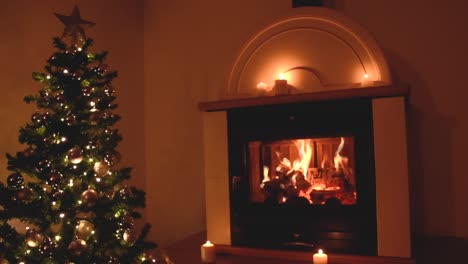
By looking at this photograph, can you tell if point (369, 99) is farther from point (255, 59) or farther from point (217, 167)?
point (217, 167)

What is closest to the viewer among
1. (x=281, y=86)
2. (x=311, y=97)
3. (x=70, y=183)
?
(x=70, y=183)

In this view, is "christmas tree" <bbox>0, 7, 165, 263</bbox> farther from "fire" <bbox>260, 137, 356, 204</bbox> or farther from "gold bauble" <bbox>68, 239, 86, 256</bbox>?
"fire" <bbox>260, 137, 356, 204</bbox>

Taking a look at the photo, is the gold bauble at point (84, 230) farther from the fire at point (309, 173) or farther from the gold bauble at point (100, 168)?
the fire at point (309, 173)

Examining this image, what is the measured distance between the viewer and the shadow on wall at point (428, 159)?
2273mm

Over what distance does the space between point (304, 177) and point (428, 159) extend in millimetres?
831

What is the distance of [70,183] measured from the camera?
4.68 feet

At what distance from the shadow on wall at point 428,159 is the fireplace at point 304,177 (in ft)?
1.96

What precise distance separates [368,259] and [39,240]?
1.43 metres

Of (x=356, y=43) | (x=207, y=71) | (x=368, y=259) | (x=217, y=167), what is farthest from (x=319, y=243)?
(x=207, y=71)

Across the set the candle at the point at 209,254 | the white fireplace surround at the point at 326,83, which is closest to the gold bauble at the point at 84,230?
the candle at the point at 209,254

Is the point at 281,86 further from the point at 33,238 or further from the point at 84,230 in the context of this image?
the point at 33,238

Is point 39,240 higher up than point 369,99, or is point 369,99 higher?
point 369,99

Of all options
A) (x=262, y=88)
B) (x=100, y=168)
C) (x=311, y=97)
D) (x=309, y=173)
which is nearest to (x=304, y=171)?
(x=309, y=173)

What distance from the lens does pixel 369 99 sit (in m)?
1.84
